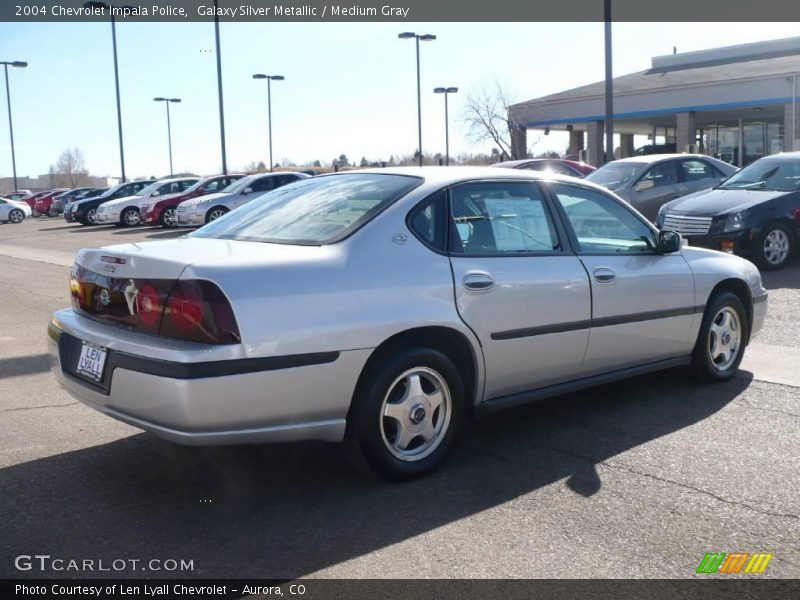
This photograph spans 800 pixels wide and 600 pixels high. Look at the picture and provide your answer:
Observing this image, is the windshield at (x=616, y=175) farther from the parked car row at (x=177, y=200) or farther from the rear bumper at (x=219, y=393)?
the rear bumper at (x=219, y=393)

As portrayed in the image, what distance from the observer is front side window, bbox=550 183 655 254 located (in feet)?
17.3

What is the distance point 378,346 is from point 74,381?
1484mm

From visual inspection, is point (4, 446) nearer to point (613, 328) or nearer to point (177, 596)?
point (177, 596)

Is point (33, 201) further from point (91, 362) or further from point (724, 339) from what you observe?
point (91, 362)

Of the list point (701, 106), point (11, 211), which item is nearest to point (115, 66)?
point (11, 211)

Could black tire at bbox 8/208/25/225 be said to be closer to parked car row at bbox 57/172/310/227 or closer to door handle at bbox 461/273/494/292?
parked car row at bbox 57/172/310/227

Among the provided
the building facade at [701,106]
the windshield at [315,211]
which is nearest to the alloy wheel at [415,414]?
the windshield at [315,211]

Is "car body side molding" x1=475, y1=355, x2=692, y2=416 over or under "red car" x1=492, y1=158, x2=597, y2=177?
under

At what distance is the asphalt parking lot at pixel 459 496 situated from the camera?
3.54 m

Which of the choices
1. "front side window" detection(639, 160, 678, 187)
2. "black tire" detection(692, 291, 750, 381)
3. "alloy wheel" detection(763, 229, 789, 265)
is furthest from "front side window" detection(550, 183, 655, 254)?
"front side window" detection(639, 160, 678, 187)

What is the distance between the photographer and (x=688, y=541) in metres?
3.68

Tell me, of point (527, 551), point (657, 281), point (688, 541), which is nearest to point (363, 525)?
point (527, 551)

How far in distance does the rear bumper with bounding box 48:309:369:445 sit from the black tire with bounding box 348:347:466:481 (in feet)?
0.29

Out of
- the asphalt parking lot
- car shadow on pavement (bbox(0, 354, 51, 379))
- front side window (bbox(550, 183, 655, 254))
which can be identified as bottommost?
the asphalt parking lot
